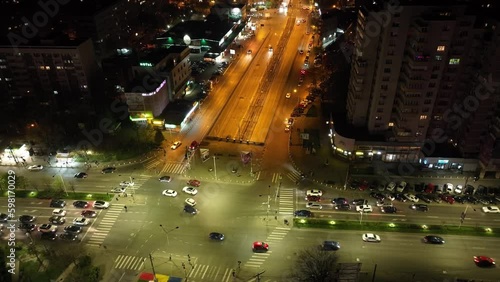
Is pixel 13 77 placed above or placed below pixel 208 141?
above

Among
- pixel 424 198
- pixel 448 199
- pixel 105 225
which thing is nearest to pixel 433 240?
pixel 424 198

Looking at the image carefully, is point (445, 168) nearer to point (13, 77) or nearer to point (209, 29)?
point (209, 29)

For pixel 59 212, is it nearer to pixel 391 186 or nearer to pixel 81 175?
pixel 81 175

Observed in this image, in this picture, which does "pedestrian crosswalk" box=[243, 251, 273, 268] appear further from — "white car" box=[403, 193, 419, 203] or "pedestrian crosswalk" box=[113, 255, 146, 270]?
"white car" box=[403, 193, 419, 203]

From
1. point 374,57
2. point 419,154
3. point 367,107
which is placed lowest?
point 419,154

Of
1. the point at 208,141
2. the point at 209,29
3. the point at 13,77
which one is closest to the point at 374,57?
the point at 208,141
